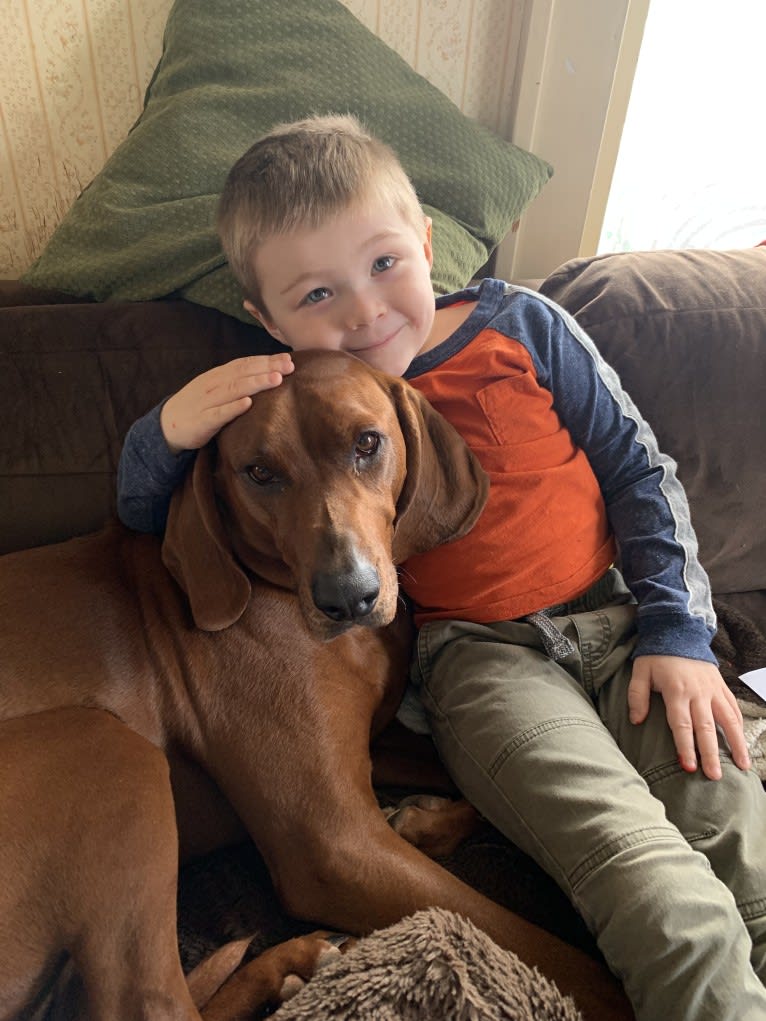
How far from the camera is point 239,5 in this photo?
1.86m

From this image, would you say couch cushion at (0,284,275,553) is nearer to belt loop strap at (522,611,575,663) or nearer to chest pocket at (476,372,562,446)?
chest pocket at (476,372,562,446)

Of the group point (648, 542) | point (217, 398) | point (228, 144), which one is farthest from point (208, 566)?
point (228, 144)

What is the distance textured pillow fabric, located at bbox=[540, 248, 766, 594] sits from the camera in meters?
1.79

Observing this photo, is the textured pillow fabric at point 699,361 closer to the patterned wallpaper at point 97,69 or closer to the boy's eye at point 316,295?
the boy's eye at point 316,295

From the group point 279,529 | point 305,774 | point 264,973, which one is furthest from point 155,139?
point 264,973

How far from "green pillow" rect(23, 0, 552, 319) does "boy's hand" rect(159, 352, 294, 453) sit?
0.45m

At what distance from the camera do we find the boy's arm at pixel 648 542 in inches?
51.7

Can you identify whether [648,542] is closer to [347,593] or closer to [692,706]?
[692,706]

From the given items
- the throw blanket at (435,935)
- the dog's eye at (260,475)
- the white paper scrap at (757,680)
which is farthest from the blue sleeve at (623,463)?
the dog's eye at (260,475)

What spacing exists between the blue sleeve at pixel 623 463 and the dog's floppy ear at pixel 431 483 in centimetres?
27

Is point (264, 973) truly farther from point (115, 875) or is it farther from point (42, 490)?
point (42, 490)

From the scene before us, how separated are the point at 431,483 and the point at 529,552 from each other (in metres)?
0.26

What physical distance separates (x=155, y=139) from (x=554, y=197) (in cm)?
122

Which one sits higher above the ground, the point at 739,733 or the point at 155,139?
the point at 155,139
